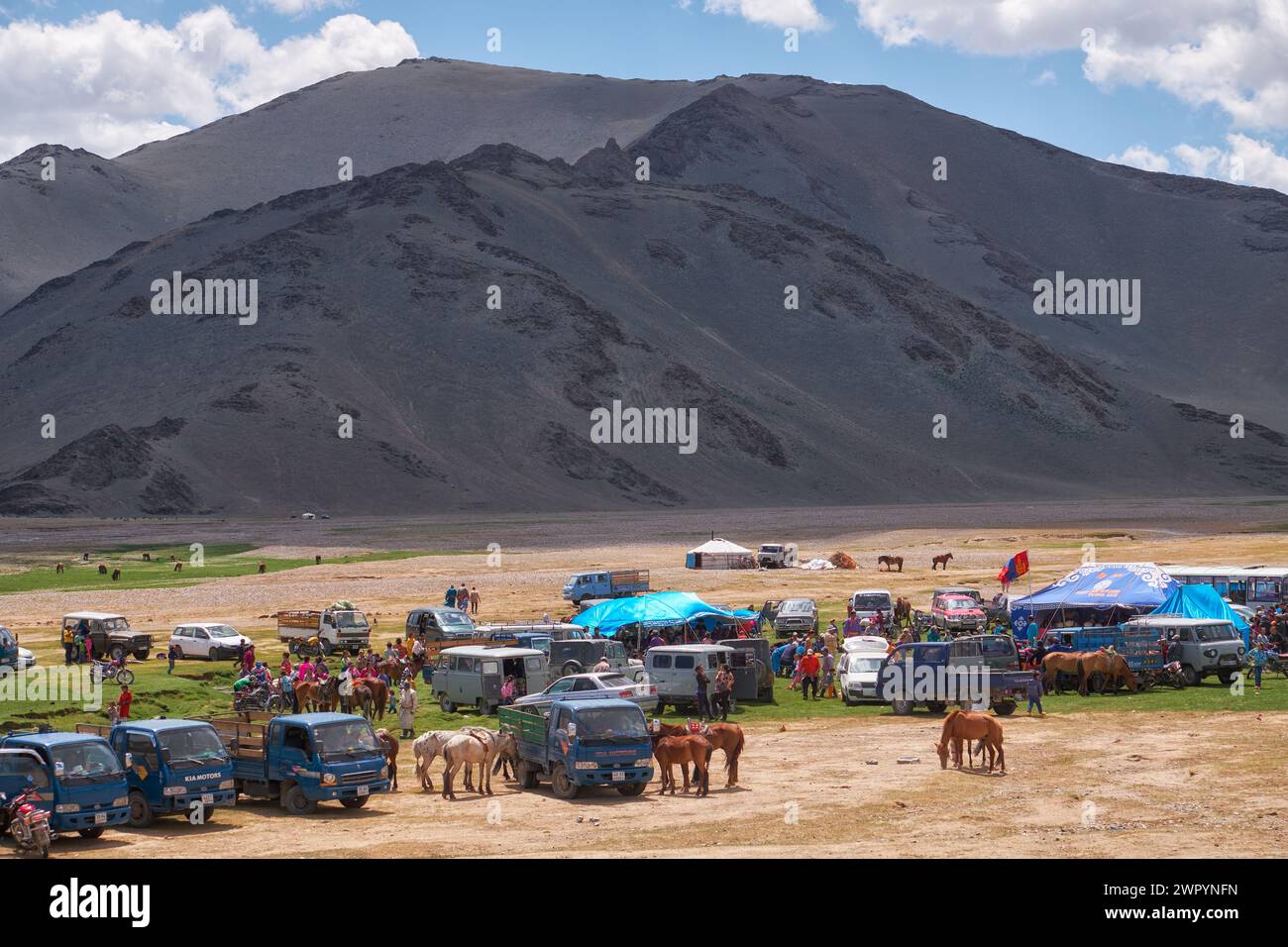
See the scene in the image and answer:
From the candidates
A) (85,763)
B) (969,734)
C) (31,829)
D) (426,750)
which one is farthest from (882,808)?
(31,829)

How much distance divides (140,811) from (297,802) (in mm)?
2402

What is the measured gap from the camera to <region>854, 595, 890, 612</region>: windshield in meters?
52.8

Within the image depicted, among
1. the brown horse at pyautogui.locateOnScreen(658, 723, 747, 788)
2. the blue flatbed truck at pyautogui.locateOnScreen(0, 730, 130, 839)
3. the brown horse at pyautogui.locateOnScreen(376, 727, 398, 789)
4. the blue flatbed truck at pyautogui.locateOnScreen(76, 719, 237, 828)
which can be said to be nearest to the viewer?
the blue flatbed truck at pyautogui.locateOnScreen(0, 730, 130, 839)

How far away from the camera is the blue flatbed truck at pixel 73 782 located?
21516 mm

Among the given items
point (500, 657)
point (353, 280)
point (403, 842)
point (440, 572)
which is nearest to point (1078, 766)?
point (403, 842)

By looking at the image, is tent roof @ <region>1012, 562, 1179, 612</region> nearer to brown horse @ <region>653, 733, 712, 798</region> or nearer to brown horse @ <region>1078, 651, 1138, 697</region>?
brown horse @ <region>1078, 651, 1138, 697</region>

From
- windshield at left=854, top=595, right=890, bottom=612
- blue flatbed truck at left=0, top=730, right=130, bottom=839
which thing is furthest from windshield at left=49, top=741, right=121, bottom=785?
windshield at left=854, top=595, right=890, bottom=612

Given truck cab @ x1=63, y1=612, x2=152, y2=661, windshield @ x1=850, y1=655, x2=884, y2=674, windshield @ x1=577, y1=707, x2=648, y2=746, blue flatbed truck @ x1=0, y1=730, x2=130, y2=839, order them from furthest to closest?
1. truck cab @ x1=63, y1=612, x2=152, y2=661
2. windshield @ x1=850, y1=655, x2=884, y2=674
3. windshield @ x1=577, y1=707, x2=648, y2=746
4. blue flatbed truck @ x1=0, y1=730, x2=130, y2=839

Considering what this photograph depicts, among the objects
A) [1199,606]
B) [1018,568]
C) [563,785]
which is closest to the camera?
[563,785]

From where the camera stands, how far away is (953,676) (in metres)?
34.5

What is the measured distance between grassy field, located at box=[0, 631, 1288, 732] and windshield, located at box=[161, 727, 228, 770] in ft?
28.4

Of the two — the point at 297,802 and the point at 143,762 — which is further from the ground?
the point at 143,762

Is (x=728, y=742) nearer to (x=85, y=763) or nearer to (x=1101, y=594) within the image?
(x=85, y=763)
